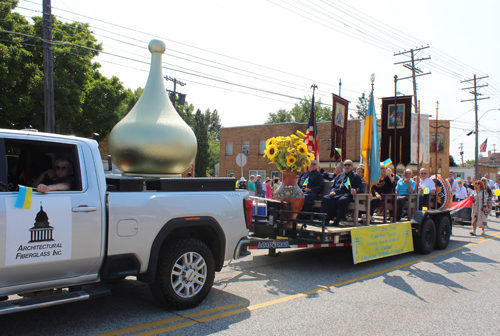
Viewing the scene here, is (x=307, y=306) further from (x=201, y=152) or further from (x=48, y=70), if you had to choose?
(x=201, y=152)

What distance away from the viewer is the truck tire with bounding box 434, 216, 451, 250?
379 inches

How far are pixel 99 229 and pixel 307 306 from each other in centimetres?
284

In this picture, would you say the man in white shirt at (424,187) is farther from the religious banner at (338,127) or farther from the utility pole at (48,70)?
the utility pole at (48,70)

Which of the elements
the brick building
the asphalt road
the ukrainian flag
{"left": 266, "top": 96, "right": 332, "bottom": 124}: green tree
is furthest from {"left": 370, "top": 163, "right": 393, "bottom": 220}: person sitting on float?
{"left": 266, "top": 96, "right": 332, "bottom": 124}: green tree

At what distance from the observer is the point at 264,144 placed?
36938 mm

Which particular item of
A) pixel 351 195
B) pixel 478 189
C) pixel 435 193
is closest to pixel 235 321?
pixel 351 195


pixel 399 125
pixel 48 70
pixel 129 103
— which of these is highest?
pixel 129 103

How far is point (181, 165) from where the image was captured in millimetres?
5836

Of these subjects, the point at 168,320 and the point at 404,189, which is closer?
the point at 168,320

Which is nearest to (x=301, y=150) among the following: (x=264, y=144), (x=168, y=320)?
(x=168, y=320)

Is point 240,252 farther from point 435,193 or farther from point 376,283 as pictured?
point 435,193

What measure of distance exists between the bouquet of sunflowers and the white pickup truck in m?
2.53

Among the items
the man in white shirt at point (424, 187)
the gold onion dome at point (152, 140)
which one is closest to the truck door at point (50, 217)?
the gold onion dome at point (152, 140)

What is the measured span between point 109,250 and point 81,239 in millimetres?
333
